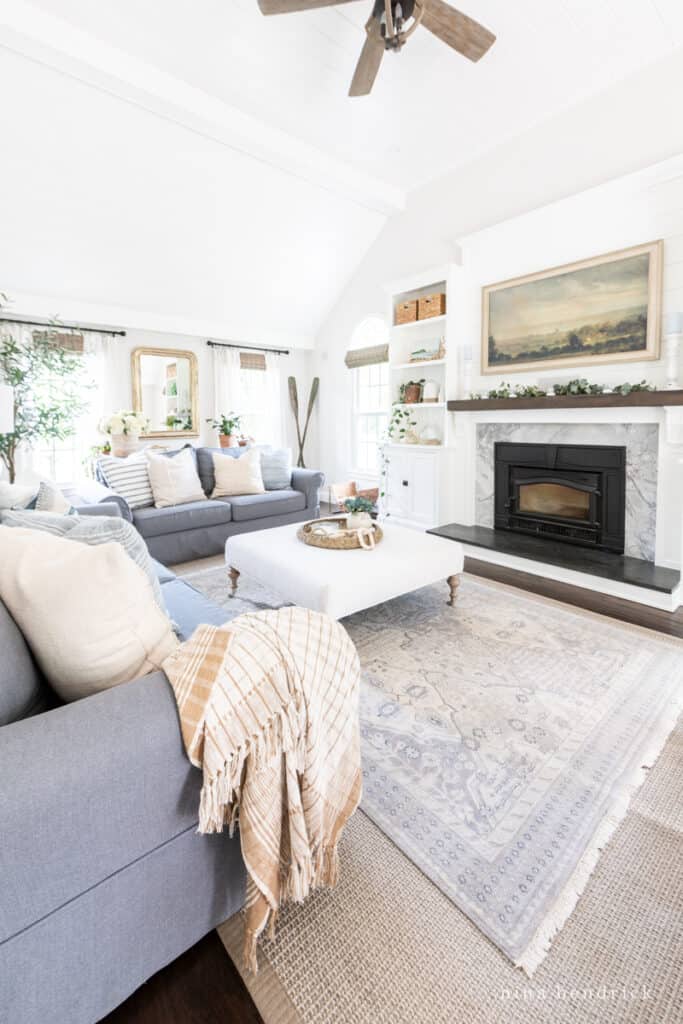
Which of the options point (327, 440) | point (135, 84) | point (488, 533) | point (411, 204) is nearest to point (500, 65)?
point (411, 204)

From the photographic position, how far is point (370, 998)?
1028 millimetres

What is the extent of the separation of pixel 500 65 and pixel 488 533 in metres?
3.35

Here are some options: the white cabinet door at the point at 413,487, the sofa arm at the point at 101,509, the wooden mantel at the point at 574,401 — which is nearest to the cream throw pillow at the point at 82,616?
the sofa arm at the point at 101,509

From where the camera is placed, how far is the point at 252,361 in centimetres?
636

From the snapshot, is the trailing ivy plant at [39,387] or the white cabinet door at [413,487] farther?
the white cabinet door at [413,487]

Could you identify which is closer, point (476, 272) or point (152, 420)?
point (476, 272)

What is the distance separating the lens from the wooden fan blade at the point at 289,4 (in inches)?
84.1

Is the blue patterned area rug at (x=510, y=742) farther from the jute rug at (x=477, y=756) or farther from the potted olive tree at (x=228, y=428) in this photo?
the potted olive tree at (x=228, y=428)

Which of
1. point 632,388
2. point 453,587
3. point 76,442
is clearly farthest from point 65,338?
point 632,388

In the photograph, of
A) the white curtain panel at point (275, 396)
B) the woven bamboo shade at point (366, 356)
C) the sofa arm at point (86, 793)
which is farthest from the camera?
the white curtain panel at point (275, 396)

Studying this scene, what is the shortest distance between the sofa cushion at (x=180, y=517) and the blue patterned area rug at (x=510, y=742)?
1779mm

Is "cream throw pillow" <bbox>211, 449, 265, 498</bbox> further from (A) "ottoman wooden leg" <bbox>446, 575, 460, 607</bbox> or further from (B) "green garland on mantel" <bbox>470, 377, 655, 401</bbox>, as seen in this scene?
(A) "ottoman wooden leg" <bbox>446, 575, 460, 607</bbox>

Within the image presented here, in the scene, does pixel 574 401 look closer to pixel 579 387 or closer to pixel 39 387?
pixel 579 387

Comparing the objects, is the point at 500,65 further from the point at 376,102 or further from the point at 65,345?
the point at 65,345
